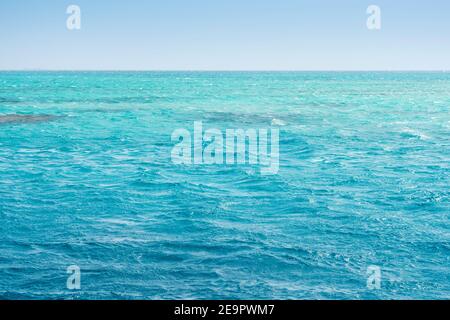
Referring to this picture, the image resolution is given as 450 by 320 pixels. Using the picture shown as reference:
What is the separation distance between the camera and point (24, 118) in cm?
5031

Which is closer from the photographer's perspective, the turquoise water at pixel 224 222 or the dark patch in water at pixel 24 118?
the turquoise water at pixel 224 222

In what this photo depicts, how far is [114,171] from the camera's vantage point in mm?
26156

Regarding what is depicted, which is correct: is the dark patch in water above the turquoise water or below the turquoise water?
above

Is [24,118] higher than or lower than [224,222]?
higher

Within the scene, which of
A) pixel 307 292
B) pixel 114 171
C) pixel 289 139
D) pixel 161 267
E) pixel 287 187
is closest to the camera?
pixel 307 292

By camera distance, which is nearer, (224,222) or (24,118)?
(224,222)

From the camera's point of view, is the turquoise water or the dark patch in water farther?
the dark patch in water

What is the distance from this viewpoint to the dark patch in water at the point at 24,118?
47553 millimetres

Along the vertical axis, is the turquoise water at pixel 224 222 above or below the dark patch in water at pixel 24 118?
below

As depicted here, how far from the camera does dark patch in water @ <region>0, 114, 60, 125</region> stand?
47553 millimetres

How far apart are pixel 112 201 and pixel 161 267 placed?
7199mm
